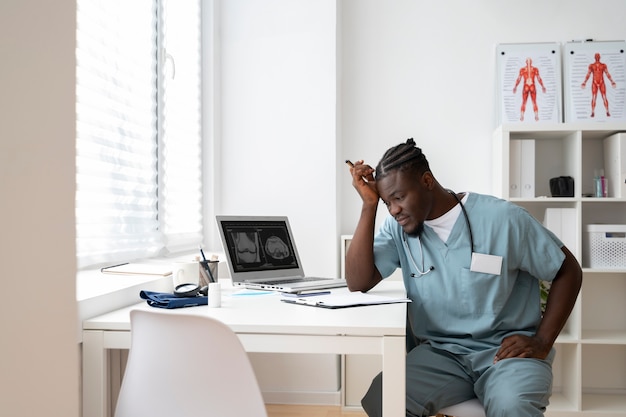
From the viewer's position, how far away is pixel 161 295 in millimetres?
1979

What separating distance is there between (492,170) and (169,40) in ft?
5.93

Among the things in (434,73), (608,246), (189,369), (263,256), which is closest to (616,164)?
(608,246)

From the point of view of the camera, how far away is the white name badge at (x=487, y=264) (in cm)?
202

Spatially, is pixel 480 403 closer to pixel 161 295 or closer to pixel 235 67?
pixel 161 295

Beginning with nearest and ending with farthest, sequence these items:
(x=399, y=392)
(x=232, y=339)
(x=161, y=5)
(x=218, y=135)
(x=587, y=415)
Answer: (x=232, y=339)
(x=399, y=392)
(x=161, y=5)
(x=587, y=415)
(x=218, y=135)

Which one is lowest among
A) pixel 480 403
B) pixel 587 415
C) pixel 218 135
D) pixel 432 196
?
pixel 587 415

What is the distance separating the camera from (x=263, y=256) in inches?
100

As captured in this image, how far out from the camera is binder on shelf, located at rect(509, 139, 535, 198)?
3.27 m

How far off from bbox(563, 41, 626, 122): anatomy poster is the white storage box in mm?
571

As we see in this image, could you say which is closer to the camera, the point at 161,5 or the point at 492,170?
the point at 161,5

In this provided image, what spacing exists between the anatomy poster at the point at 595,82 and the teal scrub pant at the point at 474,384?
1.77 metres

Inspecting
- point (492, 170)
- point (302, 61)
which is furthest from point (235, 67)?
point (492, 170)

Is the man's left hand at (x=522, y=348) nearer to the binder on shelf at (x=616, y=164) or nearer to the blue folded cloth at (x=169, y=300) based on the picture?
the blue folded cloth at (x=169, y=300)

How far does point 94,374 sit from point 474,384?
109 centimetres
